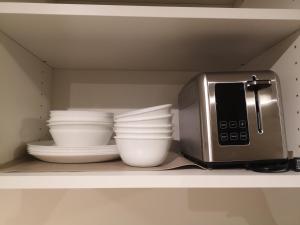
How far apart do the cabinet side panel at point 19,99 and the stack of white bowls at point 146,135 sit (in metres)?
0.28

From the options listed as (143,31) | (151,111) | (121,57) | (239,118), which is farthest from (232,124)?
(121,57)

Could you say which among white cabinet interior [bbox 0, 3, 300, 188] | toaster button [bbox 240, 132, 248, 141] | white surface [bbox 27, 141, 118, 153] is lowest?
white surface [bbox 27, 141, 118, 153]

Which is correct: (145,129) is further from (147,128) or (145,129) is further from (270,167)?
(270,167)

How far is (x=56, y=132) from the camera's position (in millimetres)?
541

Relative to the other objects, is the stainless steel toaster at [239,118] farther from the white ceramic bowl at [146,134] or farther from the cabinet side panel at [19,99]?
the cabinet side panel at [19,99]

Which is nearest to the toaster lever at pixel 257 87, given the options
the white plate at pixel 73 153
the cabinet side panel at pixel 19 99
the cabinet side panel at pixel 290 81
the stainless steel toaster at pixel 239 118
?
the stainless steel toaster at pixel 239 118

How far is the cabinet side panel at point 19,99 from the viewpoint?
0.51 meters

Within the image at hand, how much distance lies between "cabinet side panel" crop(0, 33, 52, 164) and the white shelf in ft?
0.46

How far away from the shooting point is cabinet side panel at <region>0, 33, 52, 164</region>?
511 millimetres

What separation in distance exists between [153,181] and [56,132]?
0.28 metres

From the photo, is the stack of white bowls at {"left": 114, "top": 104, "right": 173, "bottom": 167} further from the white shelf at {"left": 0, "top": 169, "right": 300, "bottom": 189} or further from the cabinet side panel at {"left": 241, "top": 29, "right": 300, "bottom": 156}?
the cabinet side panel at {"left": 241, "top": 29, "right": 300, "bottom": 156}

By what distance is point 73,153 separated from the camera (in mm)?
494

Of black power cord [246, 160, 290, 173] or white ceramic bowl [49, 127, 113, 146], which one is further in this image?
white ceramic bowl [49, 127, 113, 146]

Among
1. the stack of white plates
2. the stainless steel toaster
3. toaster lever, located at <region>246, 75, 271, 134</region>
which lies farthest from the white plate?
toaster lever, located at <region>246, 75, 271, 134</region>
